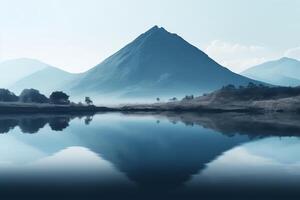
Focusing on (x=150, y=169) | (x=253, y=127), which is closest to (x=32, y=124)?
(x=253, y=127)

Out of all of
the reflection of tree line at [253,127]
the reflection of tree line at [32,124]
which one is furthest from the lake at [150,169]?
the reflection of tree line at [32,124]

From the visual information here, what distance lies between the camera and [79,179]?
45.0 metres

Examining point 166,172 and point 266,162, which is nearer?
point 166,172

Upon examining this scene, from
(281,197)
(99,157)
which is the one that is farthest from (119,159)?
(281,197)

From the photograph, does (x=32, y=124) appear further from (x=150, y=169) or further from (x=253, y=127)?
(x=150, y=169)

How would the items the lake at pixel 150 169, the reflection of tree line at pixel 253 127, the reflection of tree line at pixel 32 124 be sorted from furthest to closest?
the reflection of tree line at pixel 32 124 < the reflection of tree line at pixel 253 127 < the lake at pixel 150 169

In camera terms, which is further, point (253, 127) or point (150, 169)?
point (253, 127)

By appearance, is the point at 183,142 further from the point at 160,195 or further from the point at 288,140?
the point at 160,195

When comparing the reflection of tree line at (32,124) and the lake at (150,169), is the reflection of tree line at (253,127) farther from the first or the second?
the reflection of tree line at (32,124)

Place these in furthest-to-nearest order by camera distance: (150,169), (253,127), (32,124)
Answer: (32,124)
(253,127)
(150,169)

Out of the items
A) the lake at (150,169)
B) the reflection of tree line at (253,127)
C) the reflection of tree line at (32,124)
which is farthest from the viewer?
the reflection of tree line at (32,124)

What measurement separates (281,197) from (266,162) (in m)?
22.5

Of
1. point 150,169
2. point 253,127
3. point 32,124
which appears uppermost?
point 253,127

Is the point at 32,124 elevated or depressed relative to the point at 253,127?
depressed
